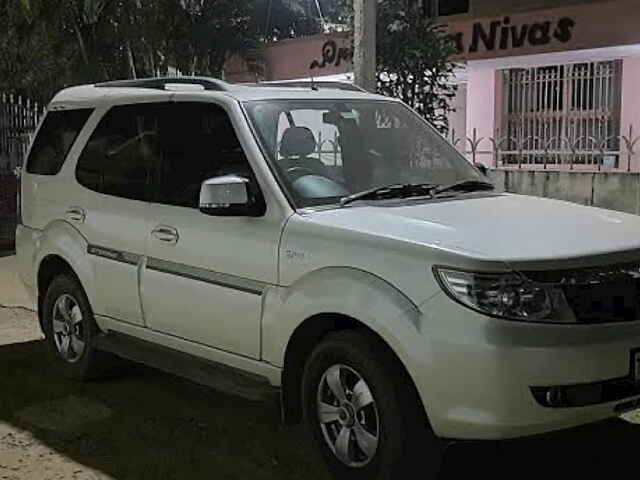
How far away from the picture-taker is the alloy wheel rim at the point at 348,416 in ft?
13.1

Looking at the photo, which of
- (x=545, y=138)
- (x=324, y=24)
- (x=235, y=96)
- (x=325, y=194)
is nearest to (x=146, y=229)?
(x=235, y=96)

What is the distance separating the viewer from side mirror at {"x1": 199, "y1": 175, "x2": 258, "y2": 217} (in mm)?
4473

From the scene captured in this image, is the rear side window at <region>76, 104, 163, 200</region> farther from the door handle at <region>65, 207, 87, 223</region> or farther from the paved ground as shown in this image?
the paved ground

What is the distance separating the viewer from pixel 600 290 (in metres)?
3.73

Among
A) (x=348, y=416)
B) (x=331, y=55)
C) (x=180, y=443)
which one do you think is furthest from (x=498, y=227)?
(x=331, y=55)

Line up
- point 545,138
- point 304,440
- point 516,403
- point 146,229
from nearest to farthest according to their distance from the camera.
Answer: point 516,403
point 304,440
point 146,229
point 545,138

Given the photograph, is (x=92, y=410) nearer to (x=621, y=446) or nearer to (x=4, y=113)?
(x=621, y=446)

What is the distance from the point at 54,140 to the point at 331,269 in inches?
124

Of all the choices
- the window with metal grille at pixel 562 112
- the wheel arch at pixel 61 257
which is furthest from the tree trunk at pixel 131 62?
the wheel arch at pixel 61 257

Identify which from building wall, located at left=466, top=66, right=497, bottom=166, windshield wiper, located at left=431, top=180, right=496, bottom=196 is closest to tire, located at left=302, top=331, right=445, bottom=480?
windshield wiper, located at left=431, top=180, right=496, bottom=196

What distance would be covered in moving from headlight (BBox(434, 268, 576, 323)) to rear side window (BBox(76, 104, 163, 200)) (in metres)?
2.43

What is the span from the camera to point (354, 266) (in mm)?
4016

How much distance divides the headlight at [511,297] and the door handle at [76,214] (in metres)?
3.08

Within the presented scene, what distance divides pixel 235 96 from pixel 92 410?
2112mm
